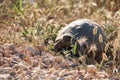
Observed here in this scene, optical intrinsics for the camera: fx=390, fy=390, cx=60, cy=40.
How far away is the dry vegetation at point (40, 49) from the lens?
300cm

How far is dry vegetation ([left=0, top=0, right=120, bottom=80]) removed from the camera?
9.86ft

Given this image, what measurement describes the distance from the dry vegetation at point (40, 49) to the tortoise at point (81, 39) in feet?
0.31

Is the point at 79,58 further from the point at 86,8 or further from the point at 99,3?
the point at 99,3

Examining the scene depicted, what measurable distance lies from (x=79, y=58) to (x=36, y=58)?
→ 1.18 ft

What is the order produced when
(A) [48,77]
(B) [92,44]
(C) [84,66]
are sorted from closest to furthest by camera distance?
(A) [48,77] < (C) [84,66] < (B) [92,44]

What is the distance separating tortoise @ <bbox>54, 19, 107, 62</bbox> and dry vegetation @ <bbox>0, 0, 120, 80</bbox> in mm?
94

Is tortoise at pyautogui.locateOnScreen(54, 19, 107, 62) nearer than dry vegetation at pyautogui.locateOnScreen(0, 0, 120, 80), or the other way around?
dry vegetation at pyautogui.locateOnScreen(0, 0, 120, 80)

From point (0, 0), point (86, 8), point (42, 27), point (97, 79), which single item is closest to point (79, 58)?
point (97, 79)

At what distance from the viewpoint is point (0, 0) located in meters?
5.02

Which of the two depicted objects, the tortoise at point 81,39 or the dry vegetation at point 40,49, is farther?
the tortoise at point 81,39

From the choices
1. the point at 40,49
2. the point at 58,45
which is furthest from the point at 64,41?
the point at 40,49

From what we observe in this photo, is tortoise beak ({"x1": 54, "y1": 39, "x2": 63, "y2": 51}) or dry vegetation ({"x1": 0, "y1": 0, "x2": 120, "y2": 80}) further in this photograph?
tortoise beak ({"x1": 54, "y1": 39, "x2": 63, "y2": 51})

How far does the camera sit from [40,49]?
11.3 ft

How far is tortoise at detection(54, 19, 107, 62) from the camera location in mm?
3428
